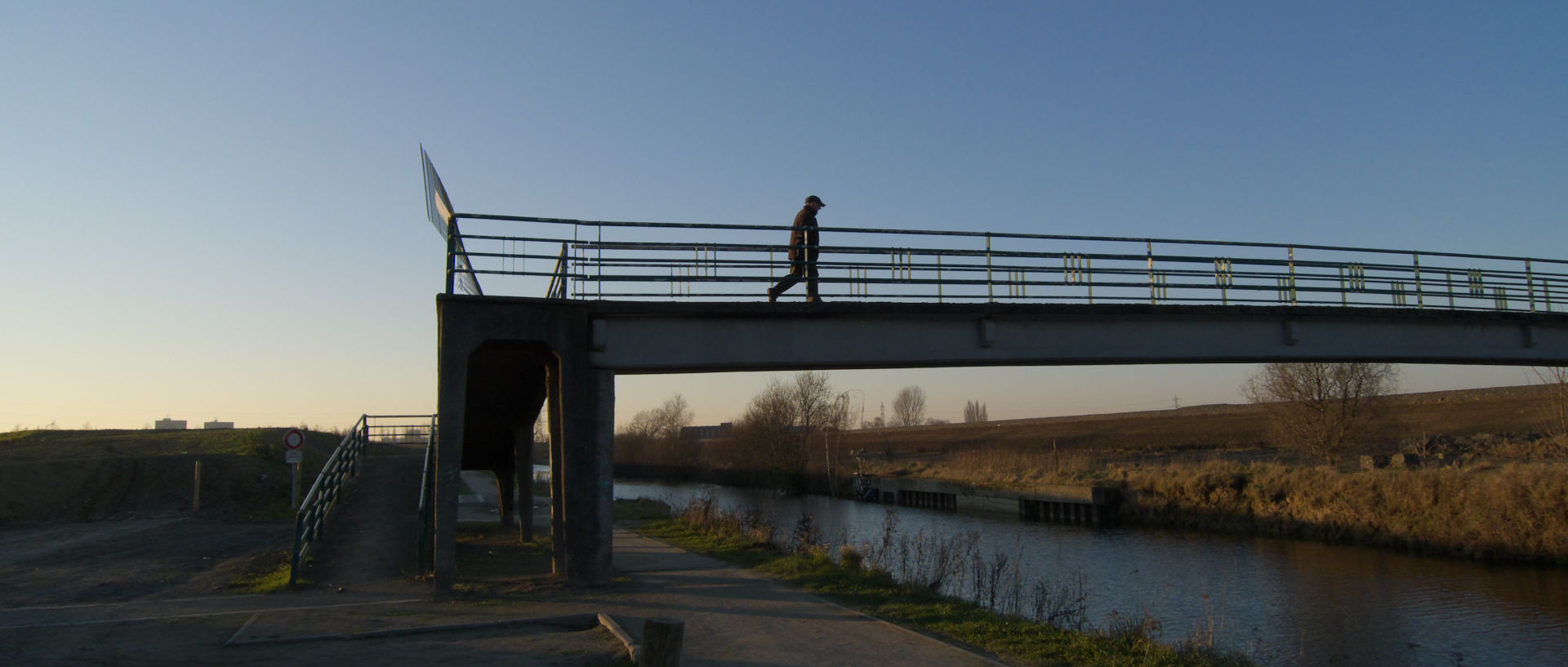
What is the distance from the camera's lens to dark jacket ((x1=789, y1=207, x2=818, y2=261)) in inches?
564

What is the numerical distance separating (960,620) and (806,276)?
5.76m

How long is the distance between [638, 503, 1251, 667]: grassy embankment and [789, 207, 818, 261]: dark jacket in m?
4.76

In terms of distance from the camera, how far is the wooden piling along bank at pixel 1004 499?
3534 cm

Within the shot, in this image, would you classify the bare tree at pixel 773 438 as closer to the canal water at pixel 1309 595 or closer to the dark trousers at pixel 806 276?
the canal water at pixel 1309 595

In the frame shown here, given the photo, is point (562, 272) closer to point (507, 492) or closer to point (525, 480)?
point (525, 480)

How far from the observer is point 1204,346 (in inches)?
629

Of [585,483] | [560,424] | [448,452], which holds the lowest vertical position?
[585,483]

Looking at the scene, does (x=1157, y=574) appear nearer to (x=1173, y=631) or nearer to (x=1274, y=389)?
(x=1173, y=631)

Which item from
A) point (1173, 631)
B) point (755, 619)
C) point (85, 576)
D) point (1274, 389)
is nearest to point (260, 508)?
point (85, 576)

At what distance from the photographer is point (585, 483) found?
12453 mm

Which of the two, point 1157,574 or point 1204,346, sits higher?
point 1204,346

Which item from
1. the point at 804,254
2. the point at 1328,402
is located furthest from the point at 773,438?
the point at 804,254

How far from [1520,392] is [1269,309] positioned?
6904cm

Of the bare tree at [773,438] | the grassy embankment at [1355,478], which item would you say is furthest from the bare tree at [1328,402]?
the bare tree at [773,438]
